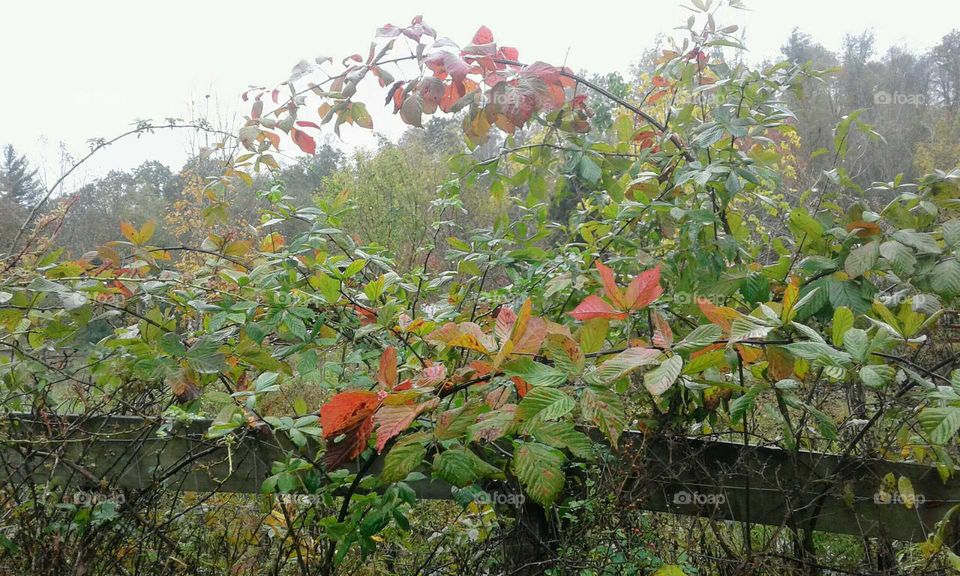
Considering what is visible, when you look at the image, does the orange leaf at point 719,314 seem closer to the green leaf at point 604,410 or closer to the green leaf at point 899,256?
the green leaf at point 604,410

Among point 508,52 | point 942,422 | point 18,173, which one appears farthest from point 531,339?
point 18,173

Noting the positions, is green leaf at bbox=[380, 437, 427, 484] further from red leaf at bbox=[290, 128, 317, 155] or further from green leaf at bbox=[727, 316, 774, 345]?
red leaf at bbox=[290, 128, 317, 155]

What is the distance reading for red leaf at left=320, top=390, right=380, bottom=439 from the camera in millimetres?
1024

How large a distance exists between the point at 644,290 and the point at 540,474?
345mm

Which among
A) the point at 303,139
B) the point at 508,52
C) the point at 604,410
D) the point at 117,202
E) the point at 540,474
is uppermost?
the point at 117,202

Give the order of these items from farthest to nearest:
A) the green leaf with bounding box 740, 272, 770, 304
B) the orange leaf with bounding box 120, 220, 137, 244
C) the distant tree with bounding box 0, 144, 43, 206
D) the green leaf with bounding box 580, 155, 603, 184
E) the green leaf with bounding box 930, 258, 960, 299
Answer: the distant tree with bounding box 0, 144, 43, 206 → the green leaf with bounding box 580, 155, 603, 184 → the orange leaf with bounding box 120, 220, 137, 244 → the green leaf with bounding box 740, 272, 770, 304 → the green leaf with bounding box 930, 258, 960, 299

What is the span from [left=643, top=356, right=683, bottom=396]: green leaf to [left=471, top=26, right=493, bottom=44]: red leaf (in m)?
1.30

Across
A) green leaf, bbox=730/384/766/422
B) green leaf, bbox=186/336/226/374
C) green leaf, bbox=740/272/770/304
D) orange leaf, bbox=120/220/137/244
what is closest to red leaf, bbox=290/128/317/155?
orange leaf, bbox=120/220/137/244

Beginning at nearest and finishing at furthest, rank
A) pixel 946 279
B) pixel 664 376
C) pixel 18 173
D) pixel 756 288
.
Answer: pixel 664 376
pixel 946 279
pixel 756 288
pixel 18 173

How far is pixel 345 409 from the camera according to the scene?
1033 millimetres

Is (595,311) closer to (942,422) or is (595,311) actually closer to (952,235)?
(942,422)

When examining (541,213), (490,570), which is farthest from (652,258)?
(490,570)

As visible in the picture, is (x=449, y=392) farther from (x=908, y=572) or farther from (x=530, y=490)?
(x=908, y=572)

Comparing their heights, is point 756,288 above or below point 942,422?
above
